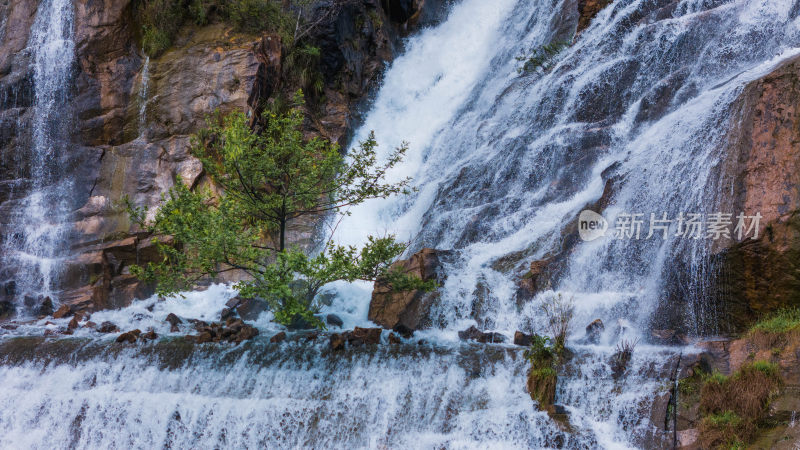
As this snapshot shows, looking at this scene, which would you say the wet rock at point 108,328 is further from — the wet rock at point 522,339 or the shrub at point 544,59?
the shrub at point 544,59

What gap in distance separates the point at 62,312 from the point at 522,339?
9596 millimetres

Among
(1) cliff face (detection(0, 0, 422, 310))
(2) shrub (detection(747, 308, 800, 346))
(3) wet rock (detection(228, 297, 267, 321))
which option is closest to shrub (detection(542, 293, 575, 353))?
(2) shrub (detection(747, 308, 800, 346))

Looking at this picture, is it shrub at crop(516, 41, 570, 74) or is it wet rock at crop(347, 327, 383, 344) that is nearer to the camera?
wet rock at crop(347, 327, 383, 344)

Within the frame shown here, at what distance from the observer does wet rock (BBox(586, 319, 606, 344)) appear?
8923 mm

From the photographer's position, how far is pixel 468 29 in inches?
914

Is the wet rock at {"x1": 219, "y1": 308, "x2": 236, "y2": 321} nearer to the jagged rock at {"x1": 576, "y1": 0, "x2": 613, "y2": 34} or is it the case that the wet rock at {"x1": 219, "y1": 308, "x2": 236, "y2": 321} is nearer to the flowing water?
the flowing water

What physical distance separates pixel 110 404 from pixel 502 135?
1087cm

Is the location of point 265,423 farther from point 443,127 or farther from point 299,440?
point 443,127

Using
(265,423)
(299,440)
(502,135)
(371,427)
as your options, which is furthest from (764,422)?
(502,135)

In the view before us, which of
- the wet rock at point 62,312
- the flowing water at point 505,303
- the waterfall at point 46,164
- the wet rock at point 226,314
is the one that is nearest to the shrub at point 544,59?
the flowing water at point 505,303

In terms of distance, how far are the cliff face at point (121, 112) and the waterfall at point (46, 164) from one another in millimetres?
210

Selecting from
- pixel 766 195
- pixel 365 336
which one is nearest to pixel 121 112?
pixel 365 336

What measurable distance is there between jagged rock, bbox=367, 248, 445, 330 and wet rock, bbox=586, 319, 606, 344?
8.97ft

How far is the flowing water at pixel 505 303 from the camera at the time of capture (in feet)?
25.3
